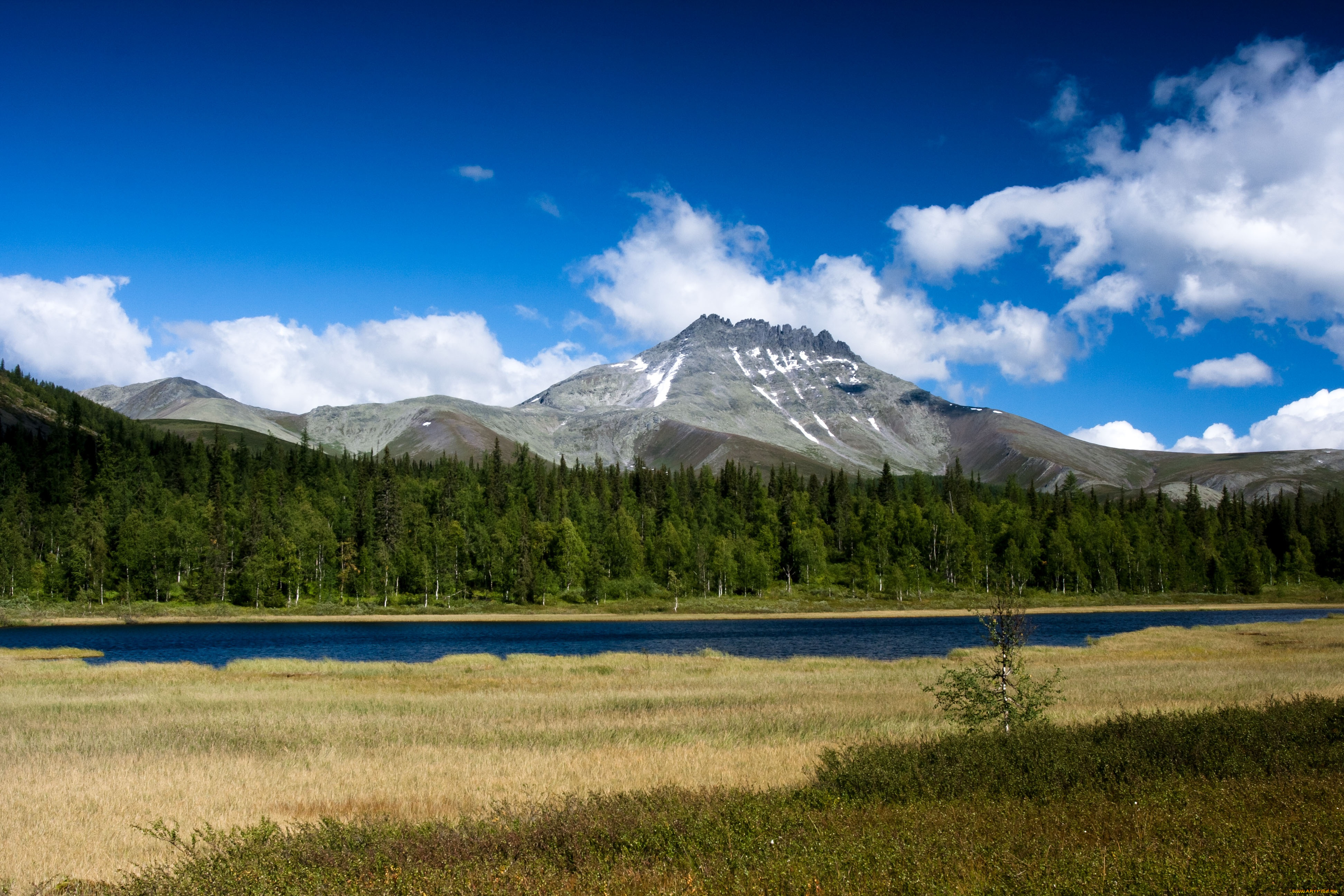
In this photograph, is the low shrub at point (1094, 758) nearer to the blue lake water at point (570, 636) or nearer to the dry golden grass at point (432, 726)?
the dry golden grass at point (432, 726)

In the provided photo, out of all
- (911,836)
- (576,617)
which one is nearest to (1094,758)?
(911,836)

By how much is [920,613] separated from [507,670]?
85.3m

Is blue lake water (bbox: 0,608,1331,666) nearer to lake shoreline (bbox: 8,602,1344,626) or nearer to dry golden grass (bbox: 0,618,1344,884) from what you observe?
lake shoreline (bbox: 8,602,1344,626)

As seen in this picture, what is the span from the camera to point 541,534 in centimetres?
13950

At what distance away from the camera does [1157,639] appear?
67.1 m

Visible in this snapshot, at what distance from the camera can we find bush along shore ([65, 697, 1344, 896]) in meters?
8.56

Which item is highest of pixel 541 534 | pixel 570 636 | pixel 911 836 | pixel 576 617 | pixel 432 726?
pixel 541 534

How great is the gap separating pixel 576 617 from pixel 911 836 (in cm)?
11138

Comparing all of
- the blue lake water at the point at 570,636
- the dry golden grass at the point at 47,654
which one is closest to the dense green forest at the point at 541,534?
the blue lake water at the point at 570,636

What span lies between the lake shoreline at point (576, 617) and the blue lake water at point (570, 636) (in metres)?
2.24

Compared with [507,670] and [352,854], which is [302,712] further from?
[352,854]

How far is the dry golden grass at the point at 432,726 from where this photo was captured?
1648 centimetres

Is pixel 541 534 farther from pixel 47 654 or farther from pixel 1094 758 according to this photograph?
pixel 1094 758

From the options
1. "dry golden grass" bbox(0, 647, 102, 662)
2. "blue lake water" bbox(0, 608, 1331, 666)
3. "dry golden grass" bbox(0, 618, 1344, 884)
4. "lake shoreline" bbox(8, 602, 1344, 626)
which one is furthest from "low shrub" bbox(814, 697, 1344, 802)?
"lake shoreline" bbox(8, 602, 1344, 626)
